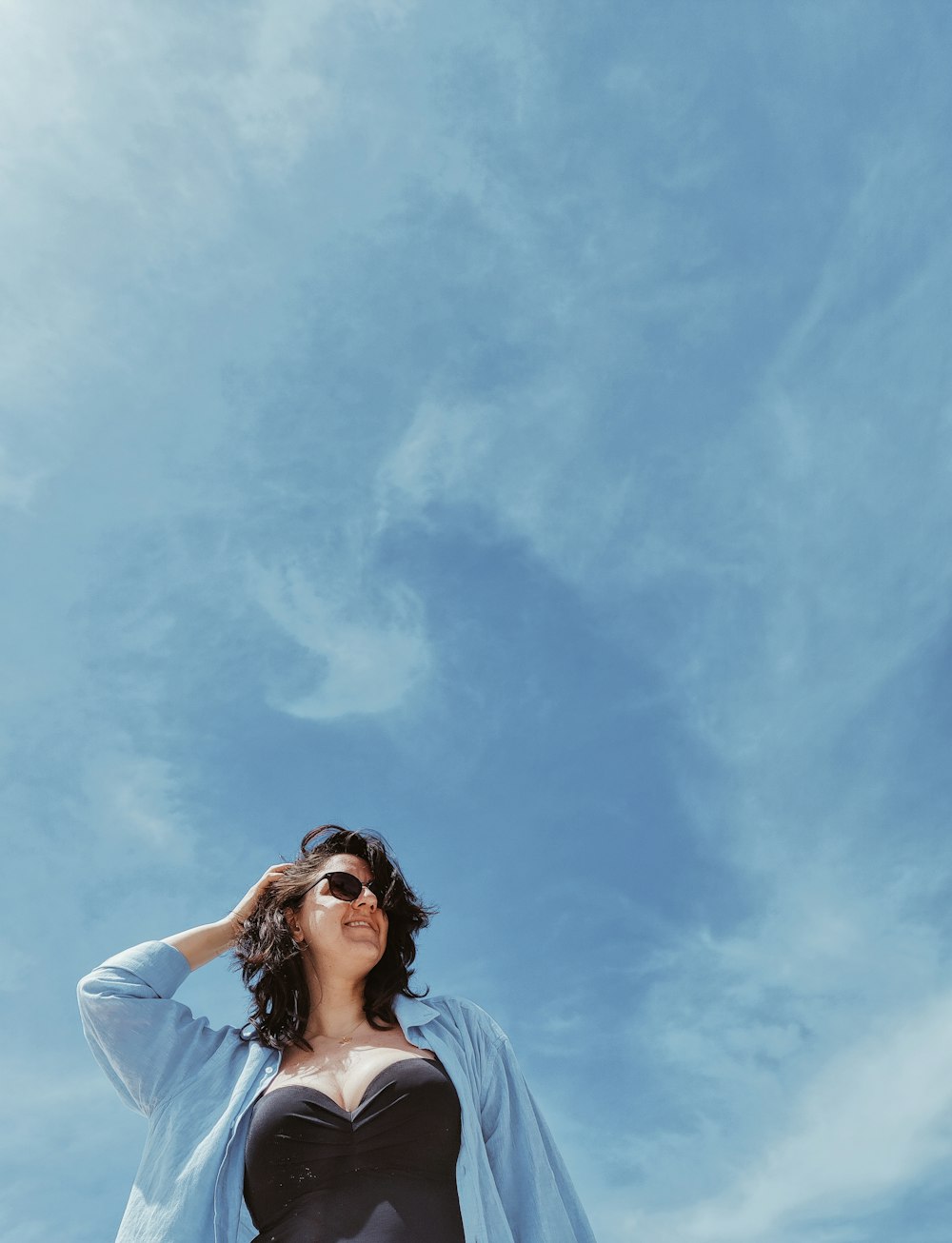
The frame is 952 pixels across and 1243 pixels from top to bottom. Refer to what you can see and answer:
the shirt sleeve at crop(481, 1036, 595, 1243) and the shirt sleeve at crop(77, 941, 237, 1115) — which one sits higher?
the shirt sleeve at crop(77, 941, 237, 1115)

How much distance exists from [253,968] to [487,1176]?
1658 mm

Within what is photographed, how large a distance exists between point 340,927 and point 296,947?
250 millimetres

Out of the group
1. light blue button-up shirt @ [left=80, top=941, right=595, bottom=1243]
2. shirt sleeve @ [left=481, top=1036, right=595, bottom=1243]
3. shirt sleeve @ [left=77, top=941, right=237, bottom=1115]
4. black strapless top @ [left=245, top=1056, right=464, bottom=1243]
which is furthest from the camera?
shirt sleeve @ [left=77, top=941, right=237, bottom=1115]

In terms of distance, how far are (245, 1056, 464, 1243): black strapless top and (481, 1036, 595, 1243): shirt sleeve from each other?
44 centimetres

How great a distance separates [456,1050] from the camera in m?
5.02

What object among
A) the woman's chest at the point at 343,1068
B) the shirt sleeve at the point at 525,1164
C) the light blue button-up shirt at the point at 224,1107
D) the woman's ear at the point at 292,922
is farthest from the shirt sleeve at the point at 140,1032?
the shirt sleeve at the point at 525,1164

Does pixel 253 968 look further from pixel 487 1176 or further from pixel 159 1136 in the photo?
pixel 487 1176

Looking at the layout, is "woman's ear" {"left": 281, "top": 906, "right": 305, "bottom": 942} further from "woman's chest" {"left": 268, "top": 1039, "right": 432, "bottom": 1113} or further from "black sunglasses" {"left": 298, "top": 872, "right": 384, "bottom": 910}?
"woman's chest" {"left": 268, "top": 1039, "right": 432, "bottom": 1113}

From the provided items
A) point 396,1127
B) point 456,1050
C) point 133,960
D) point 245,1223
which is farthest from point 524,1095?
point 133,960

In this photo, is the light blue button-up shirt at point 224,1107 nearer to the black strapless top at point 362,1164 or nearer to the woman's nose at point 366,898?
the black strapless top at point 362,1164

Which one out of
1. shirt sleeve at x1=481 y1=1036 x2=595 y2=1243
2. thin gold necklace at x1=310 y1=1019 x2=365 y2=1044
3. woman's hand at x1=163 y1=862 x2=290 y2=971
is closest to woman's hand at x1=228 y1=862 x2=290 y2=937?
woman's hand at x1=163 y1=862 x2=290 y2=971

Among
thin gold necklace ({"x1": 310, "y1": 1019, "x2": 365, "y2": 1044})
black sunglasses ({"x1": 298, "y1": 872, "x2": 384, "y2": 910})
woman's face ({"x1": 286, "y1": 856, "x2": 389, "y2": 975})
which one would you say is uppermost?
black sunglasses ({"x1": 298, "y1": 872, "x2": 384, "y2": 910})

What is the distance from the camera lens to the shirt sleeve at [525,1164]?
461 centimetres

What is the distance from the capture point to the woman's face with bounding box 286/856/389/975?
5457 millimetres
